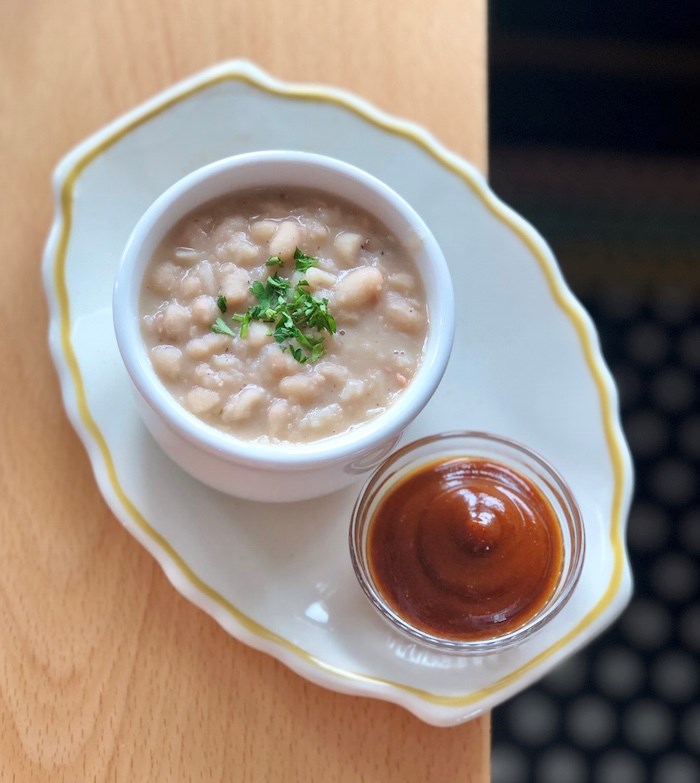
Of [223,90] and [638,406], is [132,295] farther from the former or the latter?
[638,406]

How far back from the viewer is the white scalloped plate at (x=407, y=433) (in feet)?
4.27

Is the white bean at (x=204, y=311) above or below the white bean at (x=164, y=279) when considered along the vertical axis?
below

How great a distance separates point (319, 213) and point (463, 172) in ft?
0.93

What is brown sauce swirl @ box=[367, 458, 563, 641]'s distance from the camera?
4.30 ft

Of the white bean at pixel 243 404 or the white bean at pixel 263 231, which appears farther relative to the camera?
the white bean at pixel 263 231

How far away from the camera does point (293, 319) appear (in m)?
1.25

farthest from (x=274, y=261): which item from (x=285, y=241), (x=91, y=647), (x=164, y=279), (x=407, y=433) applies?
(x=91, y=647)

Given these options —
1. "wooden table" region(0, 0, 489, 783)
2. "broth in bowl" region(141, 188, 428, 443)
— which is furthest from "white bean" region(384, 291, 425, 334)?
"wooden table" region(0, 0, 489, 783)

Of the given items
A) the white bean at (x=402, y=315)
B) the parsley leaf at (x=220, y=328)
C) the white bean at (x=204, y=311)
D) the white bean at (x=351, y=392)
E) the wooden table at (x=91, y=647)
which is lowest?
the wooden table at (x=91, y=647)

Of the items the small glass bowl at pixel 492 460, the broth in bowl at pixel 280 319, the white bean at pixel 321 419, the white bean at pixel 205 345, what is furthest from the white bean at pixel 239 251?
the small glass bowl at pixel 492 460

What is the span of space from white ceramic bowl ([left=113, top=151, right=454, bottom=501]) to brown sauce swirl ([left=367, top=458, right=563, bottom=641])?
9cm

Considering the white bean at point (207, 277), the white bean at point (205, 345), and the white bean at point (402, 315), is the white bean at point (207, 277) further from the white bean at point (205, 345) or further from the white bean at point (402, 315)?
the white bean at point (402, 315)

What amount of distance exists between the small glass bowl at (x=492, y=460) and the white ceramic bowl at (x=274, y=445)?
0.05 metres

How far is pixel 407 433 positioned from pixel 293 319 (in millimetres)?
286
